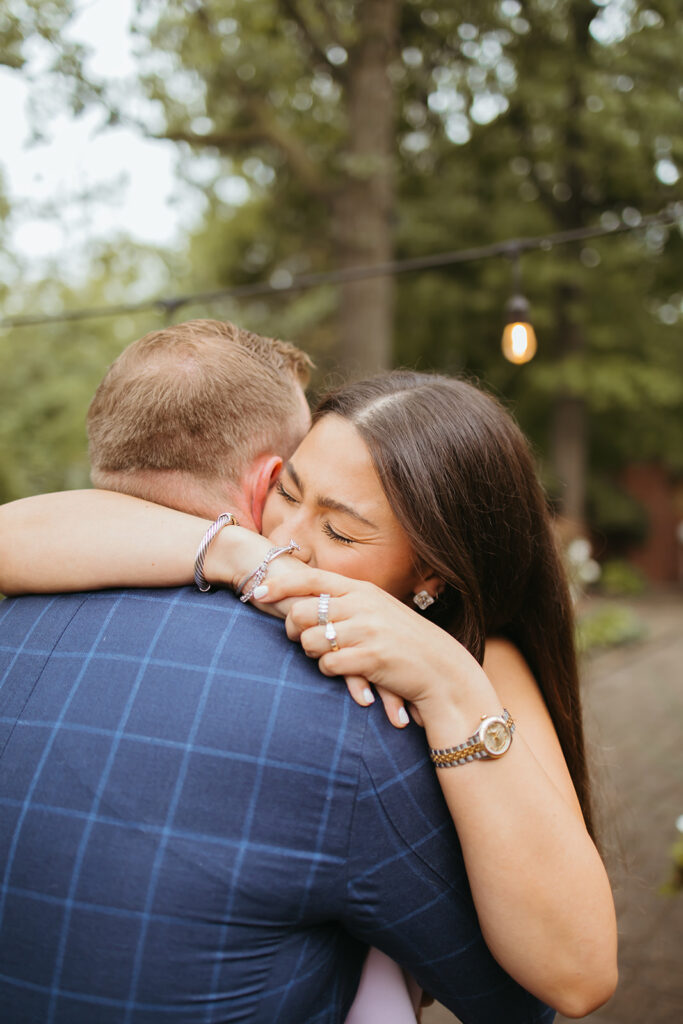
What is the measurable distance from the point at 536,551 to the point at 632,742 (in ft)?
20.0

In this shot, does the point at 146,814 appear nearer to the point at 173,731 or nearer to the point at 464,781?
the point at 173,731

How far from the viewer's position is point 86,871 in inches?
43.7

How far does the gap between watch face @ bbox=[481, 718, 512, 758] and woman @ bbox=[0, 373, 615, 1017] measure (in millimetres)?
17

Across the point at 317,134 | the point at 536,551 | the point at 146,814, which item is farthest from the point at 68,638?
the point at 317,134

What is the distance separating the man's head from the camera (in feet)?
5.22

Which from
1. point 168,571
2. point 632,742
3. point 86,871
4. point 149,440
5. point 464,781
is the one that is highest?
point 149,440

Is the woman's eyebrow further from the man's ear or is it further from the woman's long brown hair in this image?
the man's ear

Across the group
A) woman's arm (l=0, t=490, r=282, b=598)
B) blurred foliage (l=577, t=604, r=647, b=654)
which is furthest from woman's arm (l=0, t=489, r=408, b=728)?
blurred foliage (l=577, t=604, r=647, b=654)

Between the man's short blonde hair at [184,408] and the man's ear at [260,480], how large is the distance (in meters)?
0.02

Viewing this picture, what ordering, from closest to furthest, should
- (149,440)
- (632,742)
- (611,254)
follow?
1. (149,440)
2. (632,742)
3. (611,254)

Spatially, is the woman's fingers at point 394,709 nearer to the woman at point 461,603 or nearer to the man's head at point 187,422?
Result: the woman at point 461,603

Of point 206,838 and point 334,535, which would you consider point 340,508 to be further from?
point 206,838

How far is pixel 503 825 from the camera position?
1195 millimetres

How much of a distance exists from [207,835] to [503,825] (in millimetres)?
434
